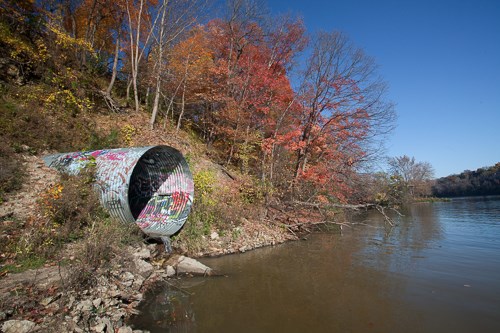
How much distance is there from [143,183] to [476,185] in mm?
87671

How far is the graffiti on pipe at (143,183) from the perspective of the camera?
7.50 m

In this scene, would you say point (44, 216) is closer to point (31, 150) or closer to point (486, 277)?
point (31, 150)

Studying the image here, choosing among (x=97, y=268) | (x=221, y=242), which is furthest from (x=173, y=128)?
(x=97, y=268)

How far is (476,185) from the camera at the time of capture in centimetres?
7200

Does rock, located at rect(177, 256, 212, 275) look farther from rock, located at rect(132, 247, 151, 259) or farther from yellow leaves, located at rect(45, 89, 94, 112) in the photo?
yellow leaves, located at rect(45, 89, 94, 112)

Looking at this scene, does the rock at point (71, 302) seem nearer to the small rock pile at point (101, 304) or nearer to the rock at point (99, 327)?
the small rock pile at point (101, 304)

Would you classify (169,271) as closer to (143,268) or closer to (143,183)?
(143,268)

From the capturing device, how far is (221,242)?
31.3 feet

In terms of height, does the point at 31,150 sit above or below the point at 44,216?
above

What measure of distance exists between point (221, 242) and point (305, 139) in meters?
9.37

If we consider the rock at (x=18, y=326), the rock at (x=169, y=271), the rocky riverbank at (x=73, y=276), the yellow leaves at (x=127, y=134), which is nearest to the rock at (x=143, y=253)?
the rocky riverbank at (x=73, y=276)

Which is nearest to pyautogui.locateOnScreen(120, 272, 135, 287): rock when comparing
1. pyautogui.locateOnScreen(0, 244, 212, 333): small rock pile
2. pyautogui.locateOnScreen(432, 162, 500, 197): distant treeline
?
pyautogui.locateOnScreen(0, 244, 212, 333): small rock pile

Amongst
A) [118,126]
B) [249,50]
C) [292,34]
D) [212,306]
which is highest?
[292,34]

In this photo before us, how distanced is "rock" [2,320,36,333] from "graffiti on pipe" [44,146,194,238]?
370cm
